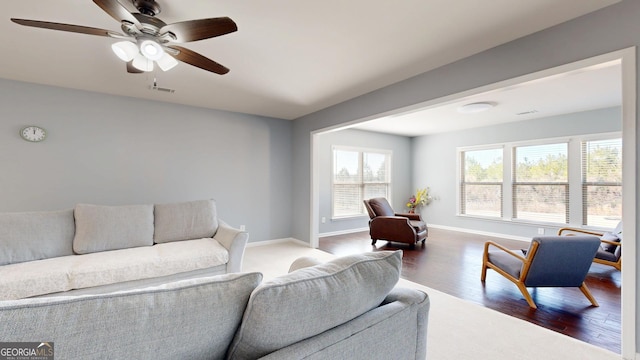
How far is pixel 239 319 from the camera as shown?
0.83 metres

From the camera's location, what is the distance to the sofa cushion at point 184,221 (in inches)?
128

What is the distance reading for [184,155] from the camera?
4.43m

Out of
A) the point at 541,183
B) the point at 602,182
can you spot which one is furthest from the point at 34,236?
the point at 602,182

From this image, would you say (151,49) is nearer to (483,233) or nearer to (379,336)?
(379,336)

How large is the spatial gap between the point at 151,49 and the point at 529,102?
5.16 m

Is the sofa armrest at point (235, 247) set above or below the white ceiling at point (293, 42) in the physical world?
below

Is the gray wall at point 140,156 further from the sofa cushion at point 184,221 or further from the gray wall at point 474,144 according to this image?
the gray wall at point 474,144

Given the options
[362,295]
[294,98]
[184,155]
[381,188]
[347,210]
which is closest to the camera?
[362,295]

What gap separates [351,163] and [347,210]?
44.5 inches

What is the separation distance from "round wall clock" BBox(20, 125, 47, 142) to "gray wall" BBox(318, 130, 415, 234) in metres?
4.27

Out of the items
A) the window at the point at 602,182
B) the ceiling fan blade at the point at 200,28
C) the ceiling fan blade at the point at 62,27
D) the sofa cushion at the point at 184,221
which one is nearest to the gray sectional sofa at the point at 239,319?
the ceiling fan blade at the point at 200,28

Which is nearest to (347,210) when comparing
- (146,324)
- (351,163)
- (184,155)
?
(351,163)

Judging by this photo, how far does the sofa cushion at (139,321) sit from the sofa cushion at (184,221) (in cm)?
284

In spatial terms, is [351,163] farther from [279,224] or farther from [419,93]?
[419,93]
